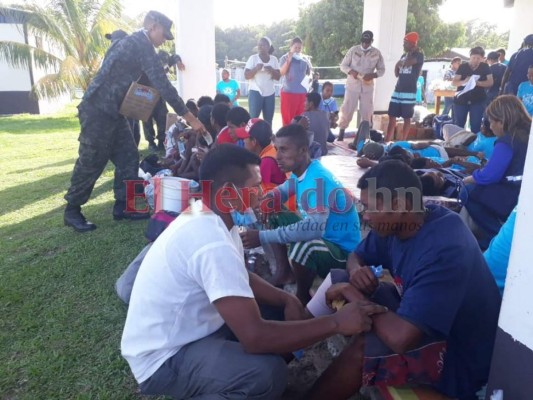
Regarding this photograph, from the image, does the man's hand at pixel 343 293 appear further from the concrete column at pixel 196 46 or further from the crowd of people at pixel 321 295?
the concrete column at pixel 196 46

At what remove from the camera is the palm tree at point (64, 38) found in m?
15.0

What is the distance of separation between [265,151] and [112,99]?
66.5 inches

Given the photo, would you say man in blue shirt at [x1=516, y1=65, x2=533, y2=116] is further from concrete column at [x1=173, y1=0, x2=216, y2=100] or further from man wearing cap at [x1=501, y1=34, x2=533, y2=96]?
concrete column at [x1=173, y1=0, x2=216, y2=100]

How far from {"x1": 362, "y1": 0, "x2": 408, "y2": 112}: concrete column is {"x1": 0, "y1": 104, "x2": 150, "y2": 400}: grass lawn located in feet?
19.9

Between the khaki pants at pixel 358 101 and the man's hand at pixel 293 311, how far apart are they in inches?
255

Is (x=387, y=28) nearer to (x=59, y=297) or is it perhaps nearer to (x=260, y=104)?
(x=260, y=104)

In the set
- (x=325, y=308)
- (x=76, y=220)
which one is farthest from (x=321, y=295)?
(x=76, y=220)

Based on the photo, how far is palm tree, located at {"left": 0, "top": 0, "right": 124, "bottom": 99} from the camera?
15.0 m

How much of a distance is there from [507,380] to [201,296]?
113cm

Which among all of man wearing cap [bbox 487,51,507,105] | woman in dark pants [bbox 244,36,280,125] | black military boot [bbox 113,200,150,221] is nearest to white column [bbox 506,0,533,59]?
man wearing cap [bbox 487,51,507,105]

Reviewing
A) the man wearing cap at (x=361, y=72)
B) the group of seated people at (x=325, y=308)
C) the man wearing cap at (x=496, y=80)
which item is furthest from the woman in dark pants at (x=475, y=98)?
the group of seated people at (x=325, y=308)

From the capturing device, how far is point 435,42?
25516 mm

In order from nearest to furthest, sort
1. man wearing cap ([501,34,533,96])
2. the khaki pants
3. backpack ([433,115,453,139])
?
man wearing cap ([501,34,533,96]) → backpack ([433,115,453,139]) → the khaki pants

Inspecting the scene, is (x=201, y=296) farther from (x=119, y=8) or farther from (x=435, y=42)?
(x=435, y=42)
